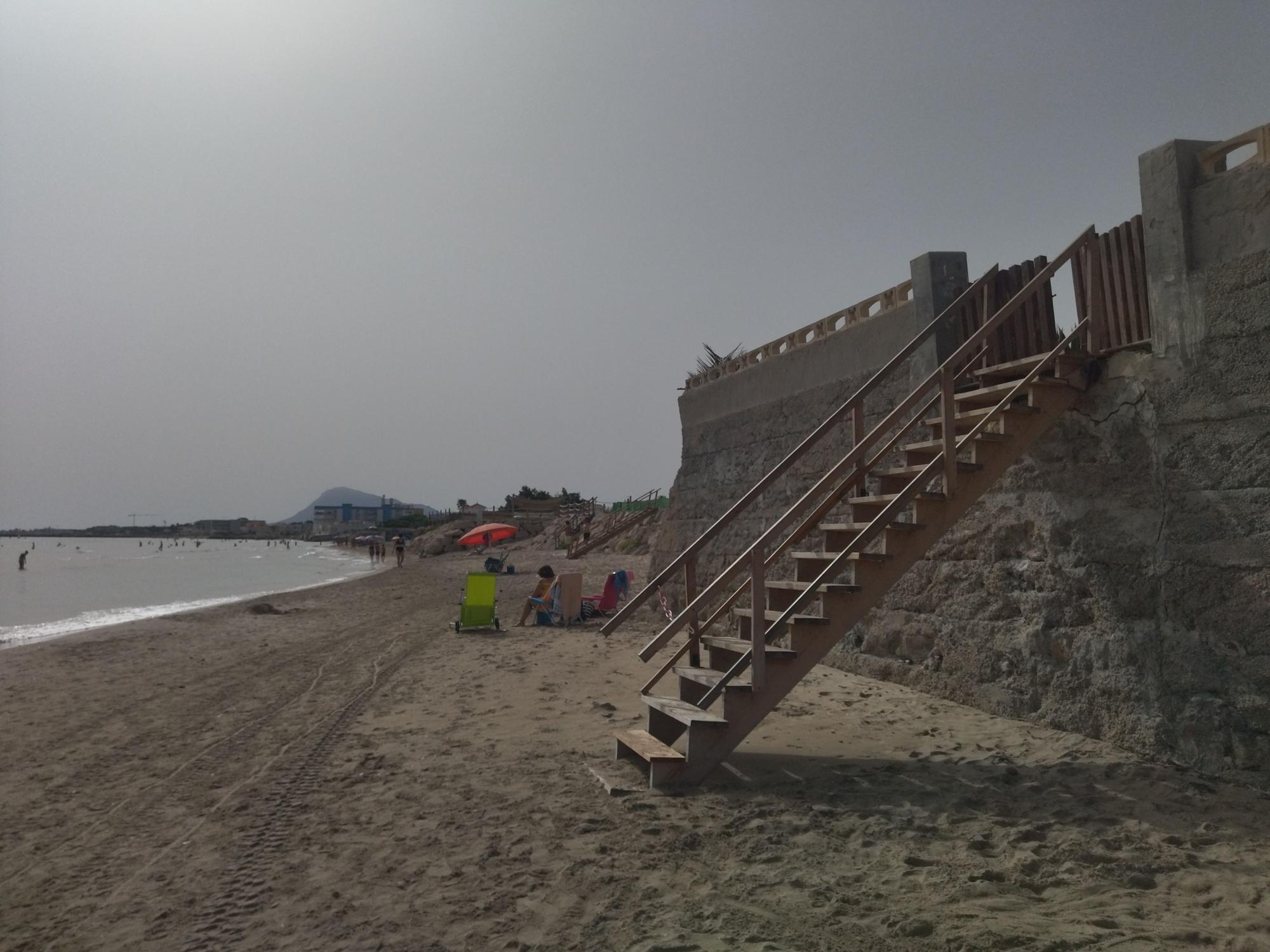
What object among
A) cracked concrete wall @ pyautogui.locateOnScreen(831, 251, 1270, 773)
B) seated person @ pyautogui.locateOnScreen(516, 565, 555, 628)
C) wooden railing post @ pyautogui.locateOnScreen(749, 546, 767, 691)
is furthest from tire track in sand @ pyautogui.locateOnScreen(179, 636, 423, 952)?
seated person @ pyautogui.locateOnScreen(516, 565, 555, 628)

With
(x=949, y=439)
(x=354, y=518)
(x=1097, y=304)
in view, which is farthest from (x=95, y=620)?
(x=354, y=518)

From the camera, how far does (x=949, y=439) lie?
16.6 ft

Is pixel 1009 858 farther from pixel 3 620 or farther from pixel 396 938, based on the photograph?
pixel 3 620

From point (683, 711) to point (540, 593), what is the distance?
345 inches

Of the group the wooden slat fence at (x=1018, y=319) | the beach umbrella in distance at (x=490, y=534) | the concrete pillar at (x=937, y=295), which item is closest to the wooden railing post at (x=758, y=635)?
the wooden slat fence at (x=1018, y=319)

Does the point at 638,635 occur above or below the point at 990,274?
below

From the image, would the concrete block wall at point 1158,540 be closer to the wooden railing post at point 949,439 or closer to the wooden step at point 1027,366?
the wooden step at point 1027,366

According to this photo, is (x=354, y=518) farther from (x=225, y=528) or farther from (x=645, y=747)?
(x=645, y=747)

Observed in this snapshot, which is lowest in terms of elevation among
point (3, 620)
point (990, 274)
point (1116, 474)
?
point (3, 620)

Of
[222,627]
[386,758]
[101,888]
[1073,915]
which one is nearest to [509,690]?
[386,758]

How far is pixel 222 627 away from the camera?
15562mm

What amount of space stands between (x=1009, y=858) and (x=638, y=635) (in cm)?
773

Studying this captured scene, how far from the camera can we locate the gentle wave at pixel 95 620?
1697 cm

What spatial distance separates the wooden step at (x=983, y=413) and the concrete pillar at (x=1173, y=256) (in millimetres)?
755
